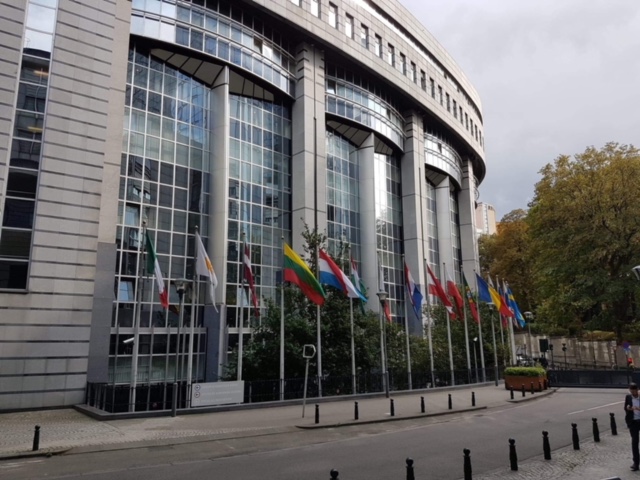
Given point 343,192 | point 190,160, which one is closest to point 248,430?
point 190,160

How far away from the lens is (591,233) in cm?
4178

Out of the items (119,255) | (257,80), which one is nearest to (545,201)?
(257,80)

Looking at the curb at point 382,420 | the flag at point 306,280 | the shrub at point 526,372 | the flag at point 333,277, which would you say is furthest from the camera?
the shrub at point 526,372

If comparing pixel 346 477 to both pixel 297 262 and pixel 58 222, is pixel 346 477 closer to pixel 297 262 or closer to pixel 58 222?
pixel 297 262

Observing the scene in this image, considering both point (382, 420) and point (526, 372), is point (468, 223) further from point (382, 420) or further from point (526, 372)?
point (382, 420)

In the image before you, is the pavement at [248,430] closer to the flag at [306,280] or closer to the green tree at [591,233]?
the flag at [306,280]

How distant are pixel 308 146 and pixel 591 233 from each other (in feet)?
84.7

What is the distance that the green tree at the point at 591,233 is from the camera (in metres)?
41.0

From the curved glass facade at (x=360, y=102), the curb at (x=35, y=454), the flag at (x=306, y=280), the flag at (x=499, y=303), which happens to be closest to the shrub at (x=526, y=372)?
the flag at (x=499, y=303)

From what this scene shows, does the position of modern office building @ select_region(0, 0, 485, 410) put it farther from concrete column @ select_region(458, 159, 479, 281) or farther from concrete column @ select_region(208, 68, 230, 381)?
concrete column @ select_region(458, 159, 479, 281)

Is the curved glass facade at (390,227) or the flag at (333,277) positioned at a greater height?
the curved glass facade at (390,227)

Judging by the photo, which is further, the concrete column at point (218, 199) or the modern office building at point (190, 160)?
the concrete column at point (218, 199)

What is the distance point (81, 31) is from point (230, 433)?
75.9ft

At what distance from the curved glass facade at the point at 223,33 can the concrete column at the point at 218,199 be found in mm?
2264
